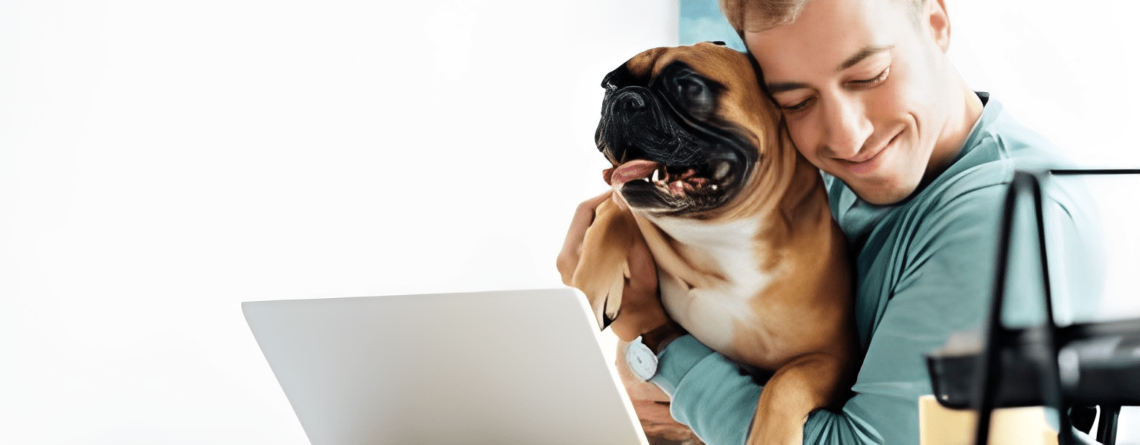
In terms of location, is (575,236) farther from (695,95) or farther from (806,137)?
(806,137)

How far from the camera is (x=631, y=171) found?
5.87ft

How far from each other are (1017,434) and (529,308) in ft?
2.76

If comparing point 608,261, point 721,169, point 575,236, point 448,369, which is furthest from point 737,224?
point 448,369

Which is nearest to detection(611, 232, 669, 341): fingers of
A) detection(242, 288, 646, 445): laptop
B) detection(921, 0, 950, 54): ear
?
detection(921, 0, 950, 54): ear

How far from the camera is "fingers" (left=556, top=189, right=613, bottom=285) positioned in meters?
1.98

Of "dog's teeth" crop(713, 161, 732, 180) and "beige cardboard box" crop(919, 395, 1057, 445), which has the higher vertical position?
"dog's teeth" crop(713, 161, 732, 180)

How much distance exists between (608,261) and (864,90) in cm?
64

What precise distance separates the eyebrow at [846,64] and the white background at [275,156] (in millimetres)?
120

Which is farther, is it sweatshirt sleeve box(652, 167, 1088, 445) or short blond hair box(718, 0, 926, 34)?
short blond hair box(718, 0, 926, 34)

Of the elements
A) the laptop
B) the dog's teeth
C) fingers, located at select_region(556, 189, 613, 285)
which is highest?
fingers, located at select_region(556, 189, 613, 285)

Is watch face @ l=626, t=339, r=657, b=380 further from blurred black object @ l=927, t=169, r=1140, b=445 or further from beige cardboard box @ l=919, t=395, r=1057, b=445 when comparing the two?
blurred black object @ l=927, t=169, r=1140, b=445

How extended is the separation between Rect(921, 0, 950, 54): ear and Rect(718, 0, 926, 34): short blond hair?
0.62 ft

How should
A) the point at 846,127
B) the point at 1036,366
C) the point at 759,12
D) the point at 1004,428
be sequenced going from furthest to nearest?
the point at 759,12 < the point at 846,127 < the point at 1004,428 < the point at 1036,366

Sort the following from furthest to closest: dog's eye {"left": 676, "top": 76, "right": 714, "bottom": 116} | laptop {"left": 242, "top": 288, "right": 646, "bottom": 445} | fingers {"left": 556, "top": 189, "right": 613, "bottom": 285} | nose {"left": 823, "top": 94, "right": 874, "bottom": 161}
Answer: fingers {"left": 556, "top": 189, "right": 613, "bottom": 285} → dog's eye {"left": 676, "top": 76, "right": 714, "bottom": 116} → nose {"left": 823, "top": 94, "right": 874, "bottom": 161} → laptop {"left": 242, "top": 288, "right": 646, "bottom": 445}
